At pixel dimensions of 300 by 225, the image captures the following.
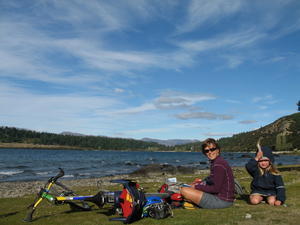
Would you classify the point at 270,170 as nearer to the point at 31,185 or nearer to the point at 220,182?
the point at 220,182

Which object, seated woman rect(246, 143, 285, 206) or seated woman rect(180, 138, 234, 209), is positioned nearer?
seated woman rect(180, 138, 234, 209)

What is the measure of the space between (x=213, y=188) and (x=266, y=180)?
2.60 m

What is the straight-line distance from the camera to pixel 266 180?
36.3ft

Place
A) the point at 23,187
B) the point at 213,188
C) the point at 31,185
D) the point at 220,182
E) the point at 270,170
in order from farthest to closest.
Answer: the point at 31,185 < the point at 23,187 < the point at 270,170 < the point at 213,188 < the point at 220,182

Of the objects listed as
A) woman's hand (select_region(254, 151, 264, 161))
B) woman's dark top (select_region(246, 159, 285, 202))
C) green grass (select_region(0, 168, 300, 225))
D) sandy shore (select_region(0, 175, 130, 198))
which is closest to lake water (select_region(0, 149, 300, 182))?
sandy shore (select_region(0, 175, 130, 198))

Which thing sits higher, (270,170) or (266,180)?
(270,170)

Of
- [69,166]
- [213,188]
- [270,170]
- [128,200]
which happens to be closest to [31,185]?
[128,200]

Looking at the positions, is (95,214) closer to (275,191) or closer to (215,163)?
(215,163)

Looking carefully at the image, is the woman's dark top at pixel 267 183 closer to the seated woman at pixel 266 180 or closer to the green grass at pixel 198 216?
the seated woman at pixel 266 180

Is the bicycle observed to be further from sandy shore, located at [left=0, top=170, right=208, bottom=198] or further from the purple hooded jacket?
sandy shore, located at [left=0, top=170, right=208, bottom=198]

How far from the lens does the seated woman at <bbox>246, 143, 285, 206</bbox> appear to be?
10820 millimetres

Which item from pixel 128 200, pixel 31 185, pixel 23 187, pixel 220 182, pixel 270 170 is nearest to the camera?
pixel 128 200

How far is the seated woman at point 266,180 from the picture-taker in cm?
1082

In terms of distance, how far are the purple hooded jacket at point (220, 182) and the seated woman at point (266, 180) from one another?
182cm
